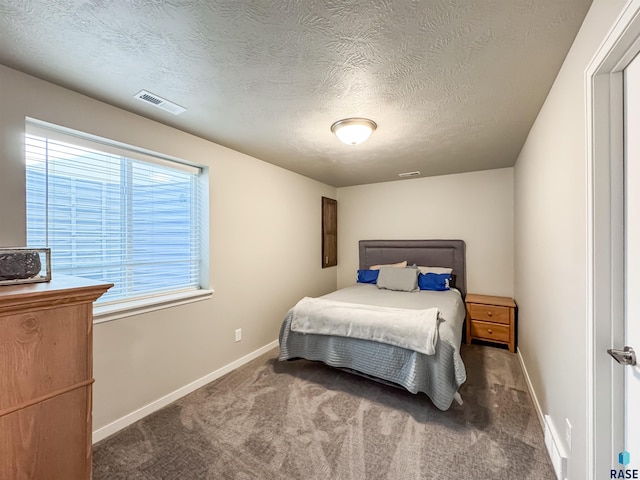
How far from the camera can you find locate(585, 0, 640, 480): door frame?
108 centimetres

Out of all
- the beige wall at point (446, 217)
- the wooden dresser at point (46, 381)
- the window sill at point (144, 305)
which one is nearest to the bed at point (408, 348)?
the beige wall at point (446, 217)

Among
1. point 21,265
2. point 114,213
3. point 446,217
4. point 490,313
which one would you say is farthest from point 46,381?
point 446,217

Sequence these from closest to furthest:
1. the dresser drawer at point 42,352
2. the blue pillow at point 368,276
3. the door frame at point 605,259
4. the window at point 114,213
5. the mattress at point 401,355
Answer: the dresser drawer at point 42,352
the door frame at point 605,259
the window at point 114,213
the mattress at point 401,355
the blue pillow at point 368,276

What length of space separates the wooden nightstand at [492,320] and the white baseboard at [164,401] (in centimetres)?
267

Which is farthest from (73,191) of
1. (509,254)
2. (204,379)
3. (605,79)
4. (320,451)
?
(509,254)

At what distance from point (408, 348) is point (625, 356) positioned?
1.35 m

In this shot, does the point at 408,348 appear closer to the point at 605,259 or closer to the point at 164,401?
the point at 605,259

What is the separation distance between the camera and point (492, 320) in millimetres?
3436

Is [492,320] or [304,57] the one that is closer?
[304,57]

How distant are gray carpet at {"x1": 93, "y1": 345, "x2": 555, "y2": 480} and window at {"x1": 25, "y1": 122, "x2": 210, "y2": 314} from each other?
104 centimetres

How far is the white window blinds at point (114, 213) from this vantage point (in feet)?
5.92

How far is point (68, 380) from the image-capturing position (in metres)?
1.10

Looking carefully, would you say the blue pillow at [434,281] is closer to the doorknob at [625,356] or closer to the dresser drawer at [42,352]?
the doorknob at [625,356]

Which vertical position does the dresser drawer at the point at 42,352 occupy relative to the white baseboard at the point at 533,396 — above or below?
above
